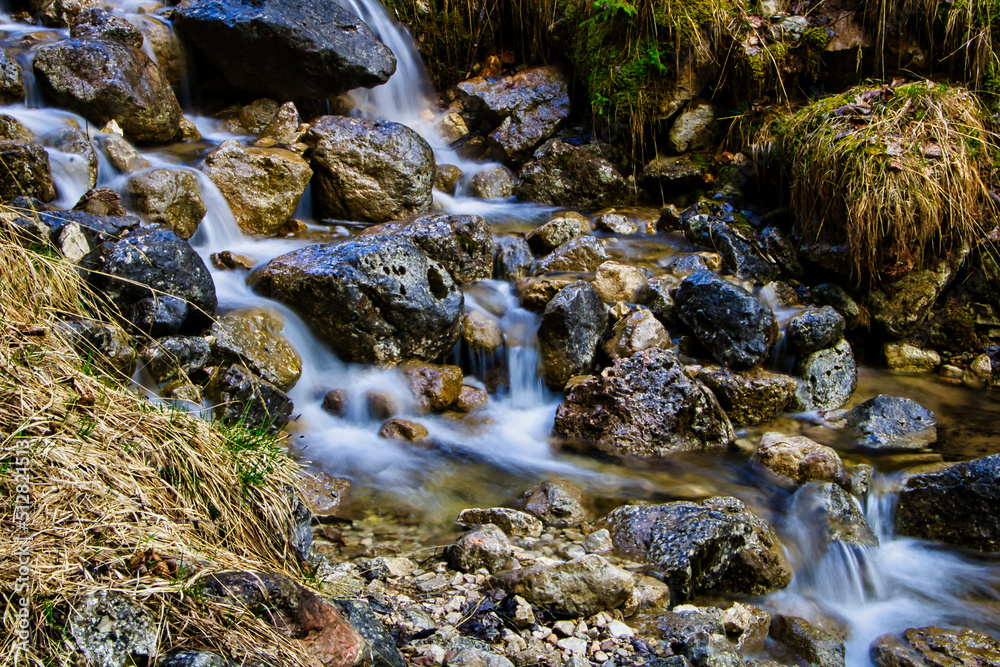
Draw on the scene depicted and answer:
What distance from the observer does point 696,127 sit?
766 centimetres

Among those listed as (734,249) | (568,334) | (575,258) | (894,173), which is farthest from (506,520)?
(894,173)

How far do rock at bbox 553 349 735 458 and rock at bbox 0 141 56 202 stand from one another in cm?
412

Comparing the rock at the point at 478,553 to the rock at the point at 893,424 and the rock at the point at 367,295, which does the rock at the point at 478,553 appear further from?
the rock at the point at 893,424

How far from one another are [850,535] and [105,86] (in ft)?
22.5

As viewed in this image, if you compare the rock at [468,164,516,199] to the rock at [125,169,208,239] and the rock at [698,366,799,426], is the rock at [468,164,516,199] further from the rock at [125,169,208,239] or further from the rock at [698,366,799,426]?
the rock at [698,366,799,426]

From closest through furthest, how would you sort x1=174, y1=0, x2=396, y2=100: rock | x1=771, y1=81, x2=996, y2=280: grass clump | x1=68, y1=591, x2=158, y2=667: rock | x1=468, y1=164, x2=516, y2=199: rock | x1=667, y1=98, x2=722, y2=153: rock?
x1=68, y1=591, x2=158, y2=667: rock < x1=771, y1=81, x2=996, y2=280: grass clump < x1=174, y1=0, x2=396, y2=100: rock < x1=667, y1=98, x2=722, y2=153: rock < x1=468, y1=164, x2=516, y2=199: rock

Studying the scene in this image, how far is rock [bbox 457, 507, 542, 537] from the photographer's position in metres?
3.39

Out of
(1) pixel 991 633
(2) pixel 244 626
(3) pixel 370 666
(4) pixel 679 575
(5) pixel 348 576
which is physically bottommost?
(1) pixel 991 633

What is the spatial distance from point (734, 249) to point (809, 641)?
14.1 feet

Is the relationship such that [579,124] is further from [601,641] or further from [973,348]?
[601,641]

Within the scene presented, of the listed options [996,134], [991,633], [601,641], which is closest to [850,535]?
[991,633]

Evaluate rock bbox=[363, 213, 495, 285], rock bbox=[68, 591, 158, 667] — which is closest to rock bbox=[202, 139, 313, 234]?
rock bbox=[363, 213, 495, 285]

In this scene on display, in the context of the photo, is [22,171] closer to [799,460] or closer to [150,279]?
[150,279]

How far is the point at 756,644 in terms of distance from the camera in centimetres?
280
